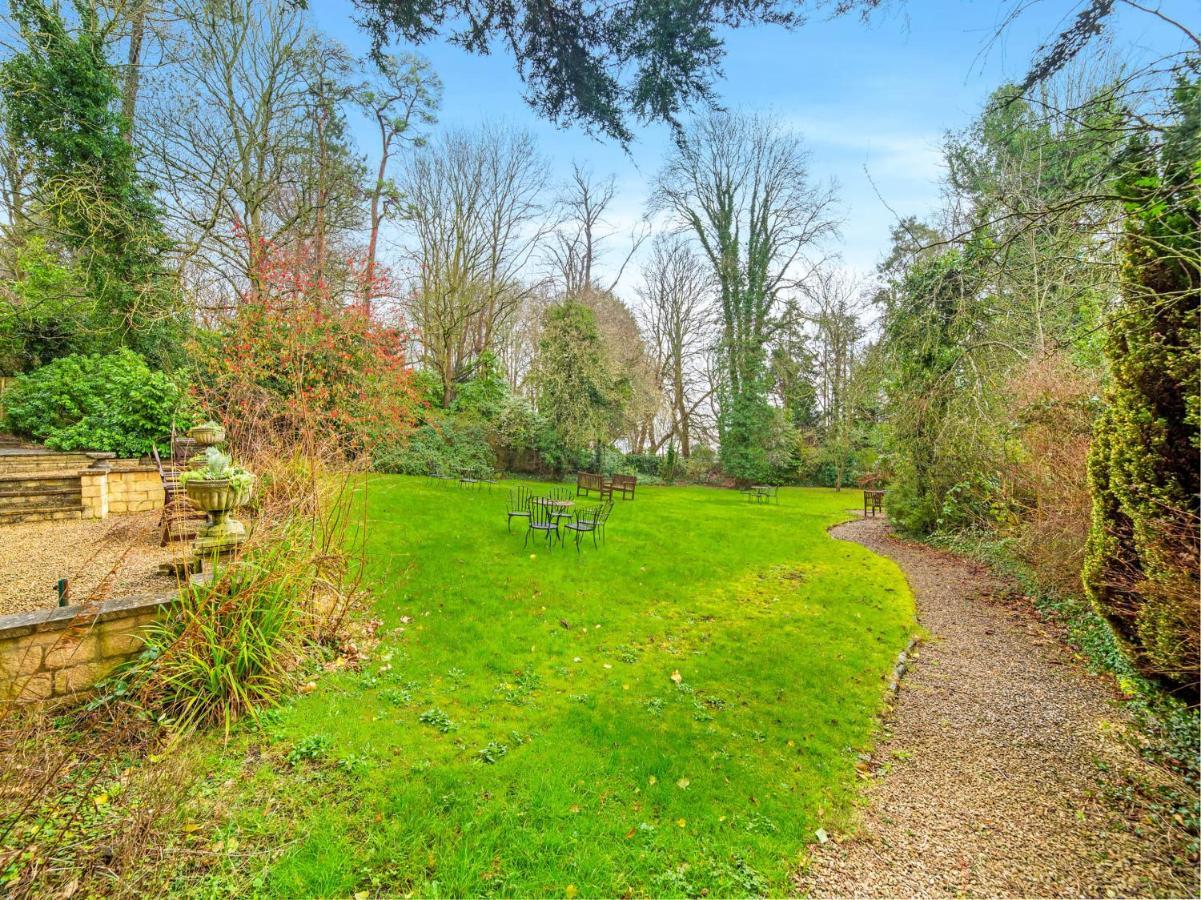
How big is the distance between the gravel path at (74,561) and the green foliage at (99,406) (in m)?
2.32

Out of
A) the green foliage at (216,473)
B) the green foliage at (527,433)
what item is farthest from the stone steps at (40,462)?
the green foliage at (527,433)

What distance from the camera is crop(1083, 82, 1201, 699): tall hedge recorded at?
9.74 feet

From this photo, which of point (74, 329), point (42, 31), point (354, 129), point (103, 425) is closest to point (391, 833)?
point (103, 425)

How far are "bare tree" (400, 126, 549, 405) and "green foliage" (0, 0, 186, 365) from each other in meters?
8.18

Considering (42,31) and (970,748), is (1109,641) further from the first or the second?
(42,31)

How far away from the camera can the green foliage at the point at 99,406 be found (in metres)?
8.53

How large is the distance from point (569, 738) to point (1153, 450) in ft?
16.0

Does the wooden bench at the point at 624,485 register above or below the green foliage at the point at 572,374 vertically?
below

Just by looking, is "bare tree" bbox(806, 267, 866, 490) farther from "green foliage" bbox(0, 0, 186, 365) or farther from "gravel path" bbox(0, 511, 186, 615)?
"green foliage" bbox(0, 0, 186, 365)

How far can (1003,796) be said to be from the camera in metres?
2.94

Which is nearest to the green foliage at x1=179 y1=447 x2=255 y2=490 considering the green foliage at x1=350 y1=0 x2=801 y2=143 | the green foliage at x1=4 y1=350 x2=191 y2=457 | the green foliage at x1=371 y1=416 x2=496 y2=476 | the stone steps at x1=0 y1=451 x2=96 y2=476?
the green foliage at x1=350 y1=0 x2=801 y2=143

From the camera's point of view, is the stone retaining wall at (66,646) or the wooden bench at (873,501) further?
the wooden bench at (873,501)

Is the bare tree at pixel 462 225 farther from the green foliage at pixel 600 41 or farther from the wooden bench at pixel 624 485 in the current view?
the green foliage at pixel 600 41

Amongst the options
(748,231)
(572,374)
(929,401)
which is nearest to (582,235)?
(748,231)
